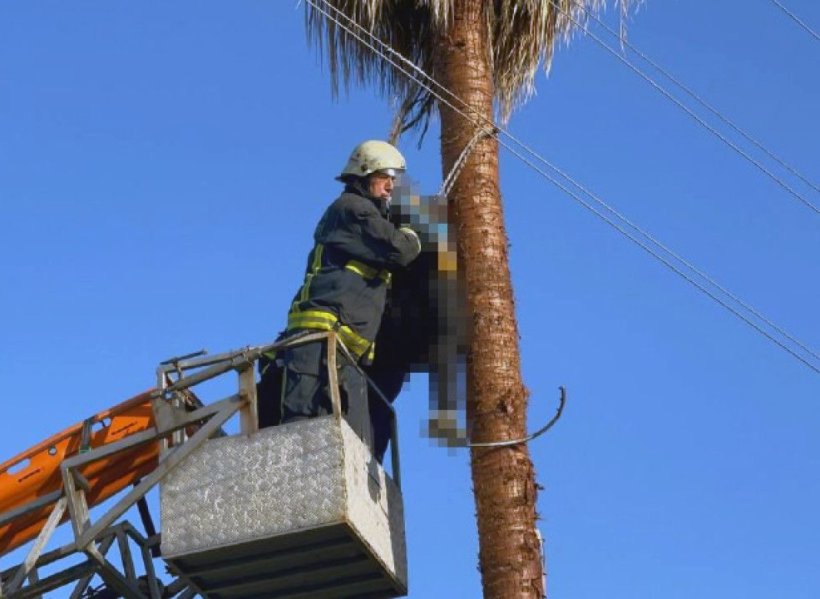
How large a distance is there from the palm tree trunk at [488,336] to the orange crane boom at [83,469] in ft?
6.46

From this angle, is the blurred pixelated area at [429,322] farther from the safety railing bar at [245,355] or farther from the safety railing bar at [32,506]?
the safety railing bar at [32,506]

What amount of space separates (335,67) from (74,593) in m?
3.91

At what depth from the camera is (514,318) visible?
1195 cm

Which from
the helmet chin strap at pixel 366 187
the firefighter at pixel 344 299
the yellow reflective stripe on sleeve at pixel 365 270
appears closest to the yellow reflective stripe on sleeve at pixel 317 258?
the firefighter at pixel 344 299

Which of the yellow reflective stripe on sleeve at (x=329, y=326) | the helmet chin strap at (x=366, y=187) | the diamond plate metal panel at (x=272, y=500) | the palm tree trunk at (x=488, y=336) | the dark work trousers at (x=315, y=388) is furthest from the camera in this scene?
the helmet chin strap at (x=366, y=187)

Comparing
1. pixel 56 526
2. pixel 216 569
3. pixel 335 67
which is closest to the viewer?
pixel 216 569

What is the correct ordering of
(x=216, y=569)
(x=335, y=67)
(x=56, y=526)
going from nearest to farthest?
1. (x=216, y=569)
2. (x=56, y=526)
3. (x=335, y=67)

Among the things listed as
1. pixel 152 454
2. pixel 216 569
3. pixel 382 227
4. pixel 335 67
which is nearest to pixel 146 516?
pixel 152 454

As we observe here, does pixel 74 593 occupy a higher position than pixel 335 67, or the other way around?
pixel 335 67

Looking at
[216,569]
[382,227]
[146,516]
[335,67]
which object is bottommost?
[216,569]

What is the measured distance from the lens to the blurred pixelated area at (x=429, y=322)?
11.8 meters

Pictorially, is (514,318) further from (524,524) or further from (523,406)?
(524,524)

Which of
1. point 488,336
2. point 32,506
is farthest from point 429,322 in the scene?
point 32,506

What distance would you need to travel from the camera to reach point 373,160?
40.0 feet
